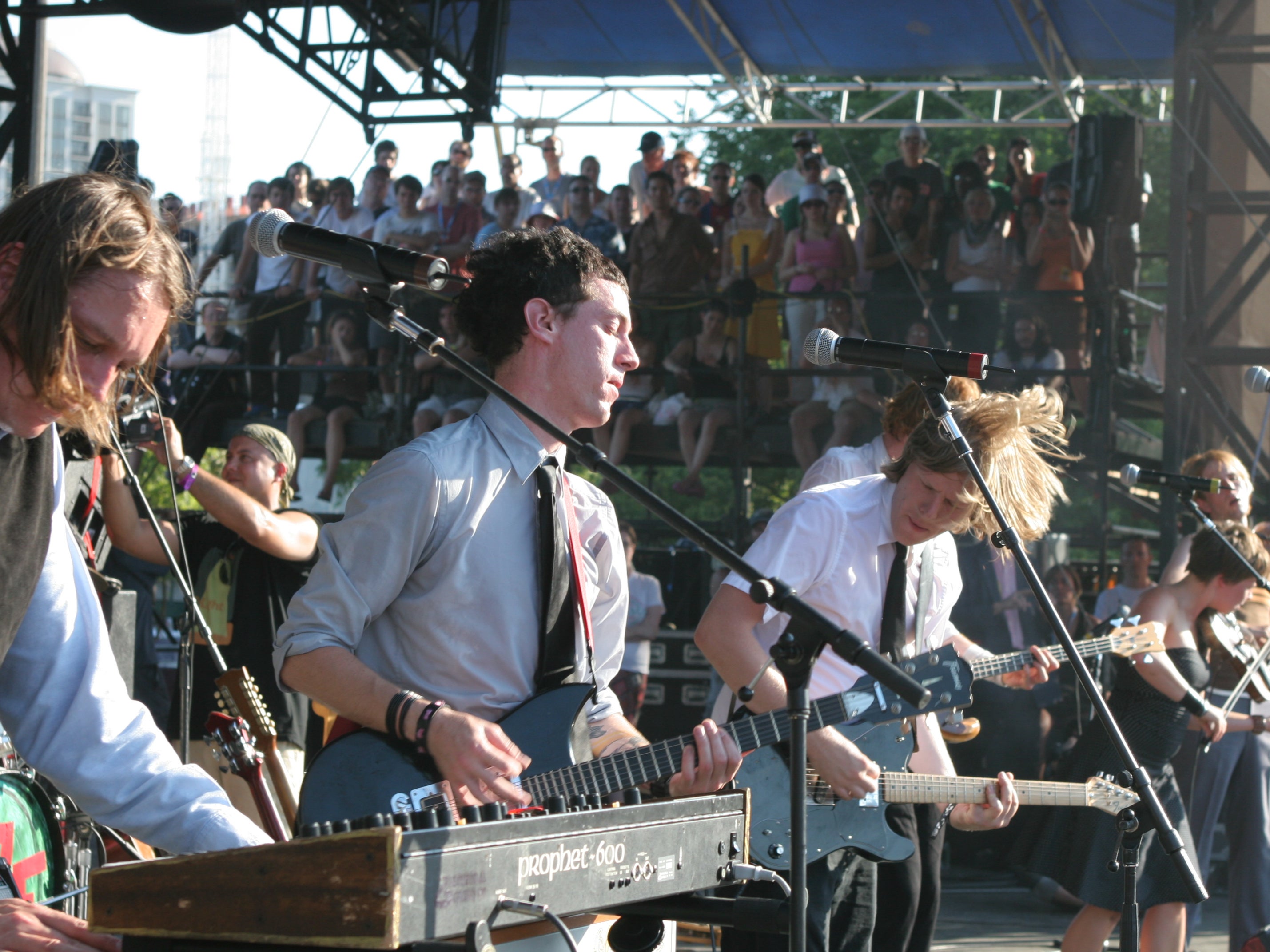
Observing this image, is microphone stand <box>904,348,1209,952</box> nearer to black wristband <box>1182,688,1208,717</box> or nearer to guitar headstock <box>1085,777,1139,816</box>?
guitar headstock <box>1085,777,1139,816</box>

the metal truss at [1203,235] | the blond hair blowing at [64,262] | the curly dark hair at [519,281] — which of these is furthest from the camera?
the metal truss at [1203,235]

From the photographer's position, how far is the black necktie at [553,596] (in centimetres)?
250

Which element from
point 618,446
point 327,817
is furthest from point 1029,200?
point 327,817

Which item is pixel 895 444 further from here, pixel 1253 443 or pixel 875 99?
pixel 875 99

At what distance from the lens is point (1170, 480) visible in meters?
4.41

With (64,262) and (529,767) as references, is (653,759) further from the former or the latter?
(64,262)

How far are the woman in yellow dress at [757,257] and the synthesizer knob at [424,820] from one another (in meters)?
7.81

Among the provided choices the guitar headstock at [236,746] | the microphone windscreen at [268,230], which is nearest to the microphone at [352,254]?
the microphone windscreen at [268,230]

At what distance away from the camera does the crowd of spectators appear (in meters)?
8.88

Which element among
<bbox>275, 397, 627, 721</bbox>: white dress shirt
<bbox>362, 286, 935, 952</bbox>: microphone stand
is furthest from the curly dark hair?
<bbox>362, 286, 935, 952</bbox>: microphone stand

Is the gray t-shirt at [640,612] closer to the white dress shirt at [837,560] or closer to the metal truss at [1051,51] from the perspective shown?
the white dress shirt at [837,560]

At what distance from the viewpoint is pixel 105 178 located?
1848mm

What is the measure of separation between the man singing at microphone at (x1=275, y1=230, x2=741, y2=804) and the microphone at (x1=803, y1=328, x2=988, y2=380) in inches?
21.2

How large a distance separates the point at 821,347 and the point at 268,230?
1355mm
